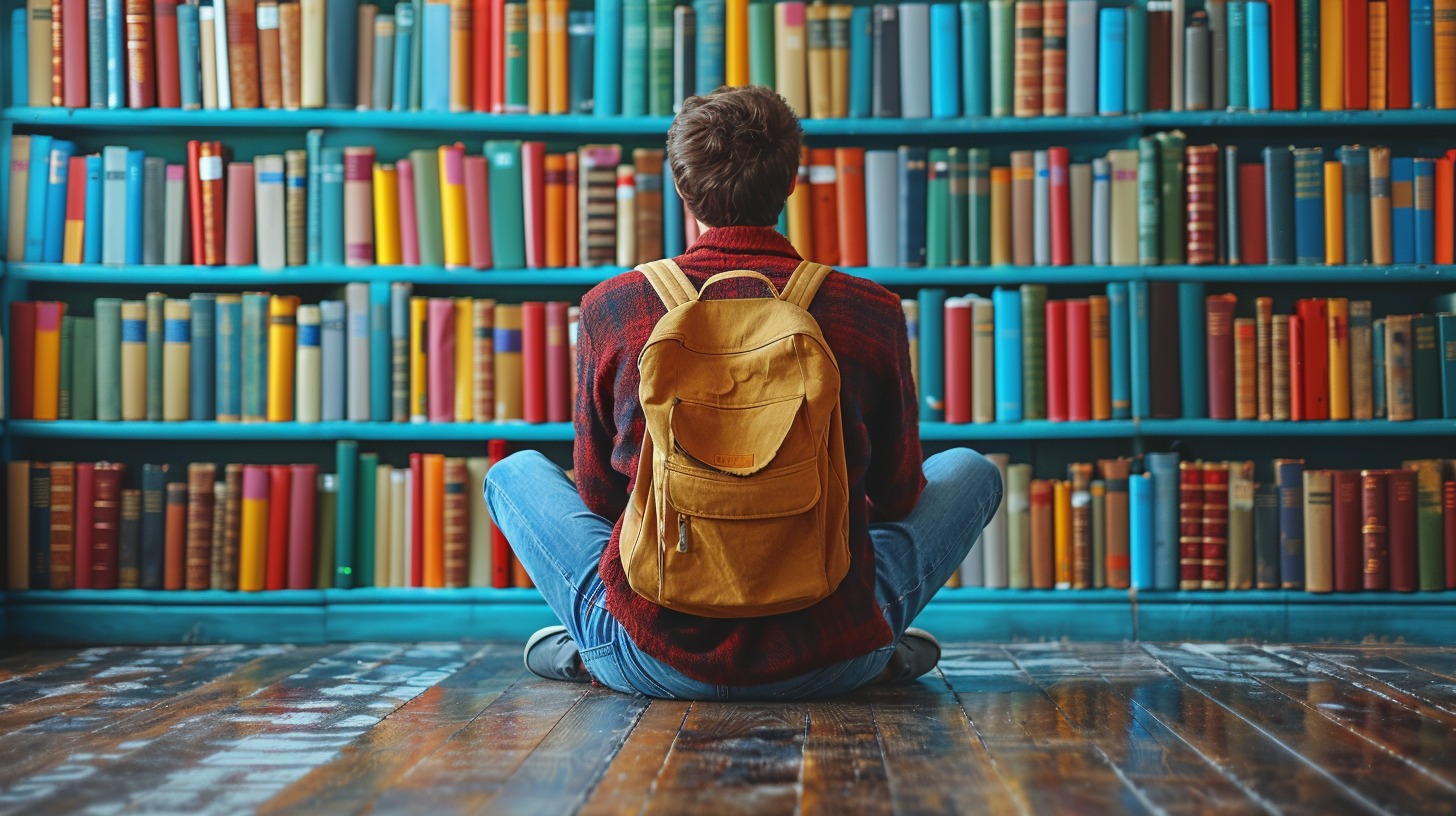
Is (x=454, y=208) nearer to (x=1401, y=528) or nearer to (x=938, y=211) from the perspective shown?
(x=938, y=211)

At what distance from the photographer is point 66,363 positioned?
9.11 feet

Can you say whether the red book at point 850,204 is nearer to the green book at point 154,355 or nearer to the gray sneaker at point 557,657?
the gray sneaker at point 557,657

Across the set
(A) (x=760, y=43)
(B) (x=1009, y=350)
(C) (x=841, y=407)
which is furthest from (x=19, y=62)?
(B) (x=1009, y=350)

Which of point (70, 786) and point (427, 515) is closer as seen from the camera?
point (70, 786)

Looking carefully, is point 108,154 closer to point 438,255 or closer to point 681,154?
point 438,255

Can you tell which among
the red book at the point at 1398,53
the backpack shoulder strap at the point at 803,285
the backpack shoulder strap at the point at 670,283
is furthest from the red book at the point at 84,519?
the red book at the point at 1398,53

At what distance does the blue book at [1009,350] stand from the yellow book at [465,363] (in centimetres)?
113

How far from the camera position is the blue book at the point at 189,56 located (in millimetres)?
2742

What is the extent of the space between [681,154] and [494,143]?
105 centimetres

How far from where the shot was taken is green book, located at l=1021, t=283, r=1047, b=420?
9.04 ft

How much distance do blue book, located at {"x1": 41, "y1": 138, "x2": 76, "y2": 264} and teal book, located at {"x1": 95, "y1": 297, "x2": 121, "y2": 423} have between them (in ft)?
0.49

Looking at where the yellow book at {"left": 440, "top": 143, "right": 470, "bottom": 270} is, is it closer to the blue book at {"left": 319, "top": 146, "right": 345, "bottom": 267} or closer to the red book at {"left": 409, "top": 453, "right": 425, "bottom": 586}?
the blue book at {"left": 319, "top": 146, "right": 345, "bottom": 267}

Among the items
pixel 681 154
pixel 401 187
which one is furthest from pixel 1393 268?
pixel 401 187

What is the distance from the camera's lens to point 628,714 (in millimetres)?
1859
